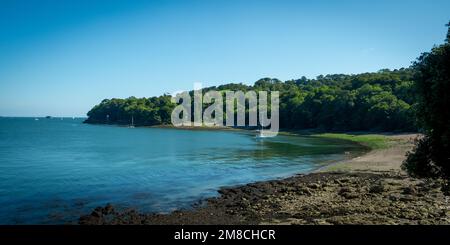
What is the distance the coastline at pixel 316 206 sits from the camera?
2461 cm

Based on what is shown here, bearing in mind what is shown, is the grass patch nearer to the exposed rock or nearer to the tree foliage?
the exposed rock

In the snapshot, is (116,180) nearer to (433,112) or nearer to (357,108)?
(433,112)

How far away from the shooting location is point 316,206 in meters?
28.1

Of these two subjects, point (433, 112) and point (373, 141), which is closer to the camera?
point (433, 112)

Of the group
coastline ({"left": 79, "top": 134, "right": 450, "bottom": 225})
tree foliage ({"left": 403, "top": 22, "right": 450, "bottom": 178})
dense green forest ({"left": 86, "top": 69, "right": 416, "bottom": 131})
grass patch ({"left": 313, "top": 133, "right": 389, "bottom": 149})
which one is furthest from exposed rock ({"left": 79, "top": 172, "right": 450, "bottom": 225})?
dense green forest ({"left": 86, "top": 69, "right": 416, "bottom": 131})

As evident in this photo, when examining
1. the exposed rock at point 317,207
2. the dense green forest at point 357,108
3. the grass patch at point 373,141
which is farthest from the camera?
the dense green forest at point 357,108

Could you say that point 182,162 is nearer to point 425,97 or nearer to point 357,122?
point 425,97

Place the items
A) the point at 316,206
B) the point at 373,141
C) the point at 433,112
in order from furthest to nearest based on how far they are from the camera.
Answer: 1. the point at 373,141
2. the point at 316,206
3. the point at 433,112

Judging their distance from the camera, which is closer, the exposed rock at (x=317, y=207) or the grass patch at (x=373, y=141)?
the exposed rock at (x=317, y=207)

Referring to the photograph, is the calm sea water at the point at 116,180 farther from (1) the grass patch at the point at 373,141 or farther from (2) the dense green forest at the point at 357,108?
(2) the dense green forest at the point at 357,108

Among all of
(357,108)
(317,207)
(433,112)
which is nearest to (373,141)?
(357,108)

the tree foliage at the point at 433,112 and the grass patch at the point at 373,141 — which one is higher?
the tree foliage at the point at 433,112

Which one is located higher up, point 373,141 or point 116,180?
point 373,141

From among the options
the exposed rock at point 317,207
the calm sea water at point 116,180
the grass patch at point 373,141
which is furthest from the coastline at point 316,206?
the grass patch at point 373,141
